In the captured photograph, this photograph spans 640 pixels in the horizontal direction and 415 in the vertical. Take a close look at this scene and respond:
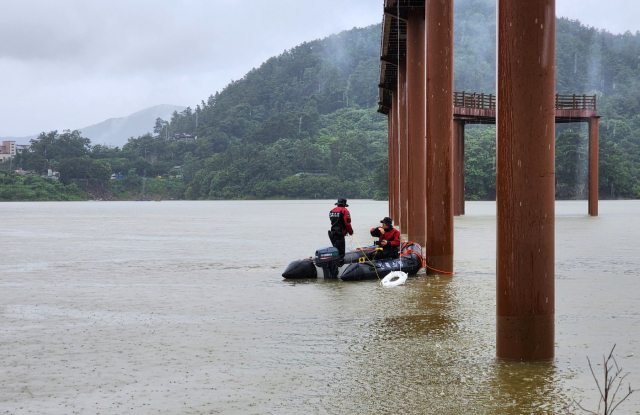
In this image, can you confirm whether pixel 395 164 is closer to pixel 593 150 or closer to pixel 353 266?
pixel 593 150

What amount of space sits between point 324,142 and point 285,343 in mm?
151836

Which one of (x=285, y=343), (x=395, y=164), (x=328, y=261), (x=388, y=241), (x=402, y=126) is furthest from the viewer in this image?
(x=395, y=164)

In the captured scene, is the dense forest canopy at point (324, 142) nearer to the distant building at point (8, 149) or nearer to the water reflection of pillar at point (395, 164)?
the distant building at point (8, 149)

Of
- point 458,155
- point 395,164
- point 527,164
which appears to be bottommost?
point 527,164

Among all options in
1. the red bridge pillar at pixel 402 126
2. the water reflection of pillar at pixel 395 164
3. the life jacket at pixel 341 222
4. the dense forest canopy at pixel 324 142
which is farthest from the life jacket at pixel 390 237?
the dense forest canopy at pixel 324 142

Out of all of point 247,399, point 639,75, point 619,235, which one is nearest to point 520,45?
point 247,399

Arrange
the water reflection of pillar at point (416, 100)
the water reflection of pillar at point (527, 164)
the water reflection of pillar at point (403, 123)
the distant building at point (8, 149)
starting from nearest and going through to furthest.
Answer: the water reflection of pillar at point (527, 164) → the water reflection of pillar at point (416, 100) → the water reflection of pillar at point (403, 123) → the distant building at point (8, 149)

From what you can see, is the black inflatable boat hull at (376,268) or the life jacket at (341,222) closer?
the black inflatable boat hull at (376,268)

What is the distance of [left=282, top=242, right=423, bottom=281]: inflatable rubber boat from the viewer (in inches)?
627

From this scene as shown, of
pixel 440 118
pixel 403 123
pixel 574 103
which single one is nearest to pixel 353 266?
pixel 440 118

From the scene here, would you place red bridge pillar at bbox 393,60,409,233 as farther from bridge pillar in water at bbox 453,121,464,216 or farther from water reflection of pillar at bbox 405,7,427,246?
bridge pillar in water at bbox 453,121,464,216

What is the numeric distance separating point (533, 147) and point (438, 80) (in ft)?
27.7

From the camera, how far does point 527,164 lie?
7398 mm

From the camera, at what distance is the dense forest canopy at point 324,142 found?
399 ft
